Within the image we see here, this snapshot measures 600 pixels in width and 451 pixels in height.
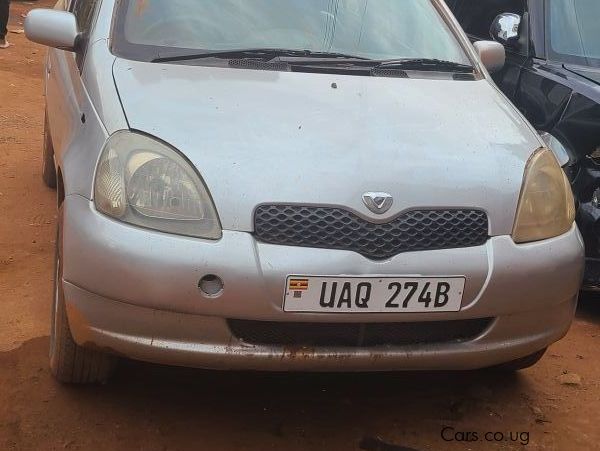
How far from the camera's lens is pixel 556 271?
10.0 ft

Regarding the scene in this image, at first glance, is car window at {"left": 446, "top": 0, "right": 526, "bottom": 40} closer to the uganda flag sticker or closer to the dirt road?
the dirt road

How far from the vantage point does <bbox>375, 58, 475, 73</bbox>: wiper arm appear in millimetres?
3738

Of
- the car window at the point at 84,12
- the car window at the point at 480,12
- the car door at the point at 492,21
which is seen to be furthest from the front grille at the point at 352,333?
the car window at the point at 480,12

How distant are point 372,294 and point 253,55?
1228 millimetres

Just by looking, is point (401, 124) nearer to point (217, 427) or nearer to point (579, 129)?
point (217, 427)

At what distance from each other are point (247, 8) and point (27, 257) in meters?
1.81

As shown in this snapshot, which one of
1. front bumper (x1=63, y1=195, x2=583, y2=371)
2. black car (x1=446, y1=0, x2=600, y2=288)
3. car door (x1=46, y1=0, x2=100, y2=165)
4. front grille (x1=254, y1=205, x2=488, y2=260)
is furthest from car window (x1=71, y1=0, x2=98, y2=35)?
black car (x1=446, y1=0, x2=600, y2=288)

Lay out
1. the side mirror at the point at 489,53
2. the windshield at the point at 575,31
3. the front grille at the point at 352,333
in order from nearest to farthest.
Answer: the front grille at the point at 352,333 → the side mirror at the point at 489,53 → the windshield at the point at 575,31

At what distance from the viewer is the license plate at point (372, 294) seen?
9.00 ft

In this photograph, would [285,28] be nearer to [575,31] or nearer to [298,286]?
[298,286]

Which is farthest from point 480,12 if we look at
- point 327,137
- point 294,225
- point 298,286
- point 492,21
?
point 298,286

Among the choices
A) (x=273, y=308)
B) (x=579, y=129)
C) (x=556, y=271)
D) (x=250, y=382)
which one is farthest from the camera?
(x=579, y=129)

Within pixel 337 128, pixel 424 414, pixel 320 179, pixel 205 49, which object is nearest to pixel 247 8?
pixel 205 49

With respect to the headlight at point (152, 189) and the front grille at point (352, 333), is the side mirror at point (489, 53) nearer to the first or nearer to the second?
the front grille at point (352, 333)
